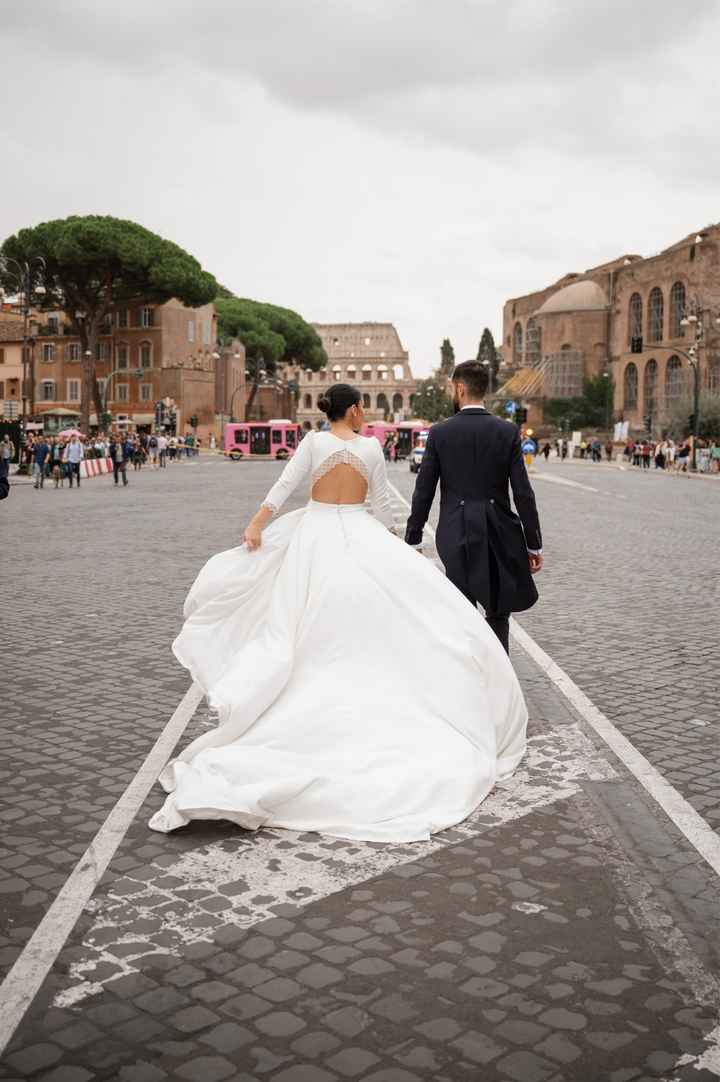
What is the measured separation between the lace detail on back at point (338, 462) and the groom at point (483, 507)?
503 millimetres

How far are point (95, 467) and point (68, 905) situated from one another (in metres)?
38.4

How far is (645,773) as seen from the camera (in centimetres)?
492

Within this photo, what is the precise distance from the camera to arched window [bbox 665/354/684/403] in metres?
81.8

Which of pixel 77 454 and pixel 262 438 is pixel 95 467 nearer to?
pixel 77 454

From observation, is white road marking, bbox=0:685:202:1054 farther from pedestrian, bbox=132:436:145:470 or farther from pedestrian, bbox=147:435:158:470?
pedestrian, bbox=147:435:158:470

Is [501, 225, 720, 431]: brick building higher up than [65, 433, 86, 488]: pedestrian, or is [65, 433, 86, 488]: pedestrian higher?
[501, 225, 720, 431]: brick building

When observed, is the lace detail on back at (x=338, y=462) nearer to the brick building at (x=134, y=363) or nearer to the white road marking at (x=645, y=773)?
the white road marking at (x=645, y=773)

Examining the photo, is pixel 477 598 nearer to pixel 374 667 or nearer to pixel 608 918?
pixel 374 667

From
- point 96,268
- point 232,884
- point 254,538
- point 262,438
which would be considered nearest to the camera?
point 232,884

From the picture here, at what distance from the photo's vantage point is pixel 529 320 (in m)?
119

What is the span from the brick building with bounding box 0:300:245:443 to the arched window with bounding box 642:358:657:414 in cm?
3272

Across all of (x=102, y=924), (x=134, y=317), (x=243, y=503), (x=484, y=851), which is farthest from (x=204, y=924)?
(x=134, y=317)

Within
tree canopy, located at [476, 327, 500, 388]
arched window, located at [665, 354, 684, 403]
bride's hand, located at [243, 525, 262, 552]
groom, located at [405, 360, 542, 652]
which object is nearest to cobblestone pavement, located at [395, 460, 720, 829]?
groom, located at [405, 360, 542, 652]

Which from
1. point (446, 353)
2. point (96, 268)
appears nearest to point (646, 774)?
point (96, 268)
